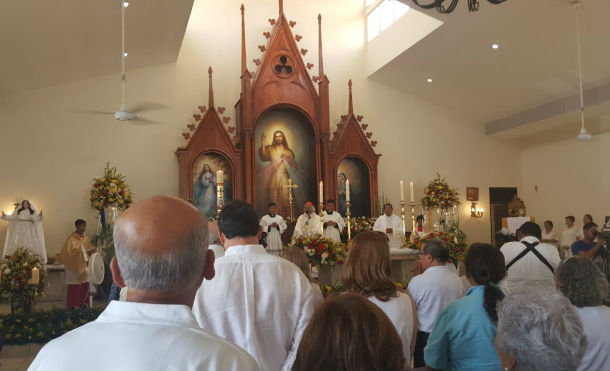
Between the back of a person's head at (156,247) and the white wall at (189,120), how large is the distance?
36.8 feet

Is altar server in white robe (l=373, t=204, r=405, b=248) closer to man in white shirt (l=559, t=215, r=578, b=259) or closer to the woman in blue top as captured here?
man in white shirt (l=559, t=215, r=578, b=259)

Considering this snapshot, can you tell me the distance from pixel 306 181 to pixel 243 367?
12783mm

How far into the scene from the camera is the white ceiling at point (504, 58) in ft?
34.5

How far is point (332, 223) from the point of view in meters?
12.3

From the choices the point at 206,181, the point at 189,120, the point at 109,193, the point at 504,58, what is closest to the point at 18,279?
the point at 109,193

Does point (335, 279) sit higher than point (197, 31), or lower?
lower

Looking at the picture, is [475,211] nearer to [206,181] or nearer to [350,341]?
[206,181]

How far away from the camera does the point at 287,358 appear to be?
2461 millimetres

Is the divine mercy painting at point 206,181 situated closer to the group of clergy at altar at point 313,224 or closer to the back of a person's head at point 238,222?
the group of clergy at altar at point 313,224

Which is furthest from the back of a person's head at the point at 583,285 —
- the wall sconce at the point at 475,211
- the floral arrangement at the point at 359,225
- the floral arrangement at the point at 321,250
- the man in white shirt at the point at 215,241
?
the wall sconce at the point at 475,211

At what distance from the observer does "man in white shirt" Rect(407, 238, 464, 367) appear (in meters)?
3.47

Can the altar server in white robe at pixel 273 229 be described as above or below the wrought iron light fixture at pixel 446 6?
below

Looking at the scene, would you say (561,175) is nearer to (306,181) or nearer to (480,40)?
(480,40)

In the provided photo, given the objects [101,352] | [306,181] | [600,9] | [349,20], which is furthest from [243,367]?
[349,20]
